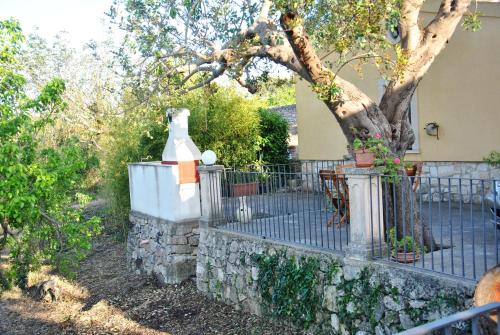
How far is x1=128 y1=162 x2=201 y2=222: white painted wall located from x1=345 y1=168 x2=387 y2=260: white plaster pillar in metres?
4.41

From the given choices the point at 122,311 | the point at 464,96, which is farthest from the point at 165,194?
the point at 464,96

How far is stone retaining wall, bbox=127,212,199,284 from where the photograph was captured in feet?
31.2

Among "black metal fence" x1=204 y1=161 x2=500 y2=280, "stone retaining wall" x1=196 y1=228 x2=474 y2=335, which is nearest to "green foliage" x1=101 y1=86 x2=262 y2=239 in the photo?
"black metal fence" x1=204 y1=161 x2=500 y2=280

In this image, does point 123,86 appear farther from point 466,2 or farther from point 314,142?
point 314,142

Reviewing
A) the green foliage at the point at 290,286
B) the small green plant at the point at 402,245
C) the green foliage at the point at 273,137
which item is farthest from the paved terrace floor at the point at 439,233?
the green foliage at the point at 273,137

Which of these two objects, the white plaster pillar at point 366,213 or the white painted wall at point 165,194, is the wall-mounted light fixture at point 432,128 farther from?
the white plaster pillar at point 366,213

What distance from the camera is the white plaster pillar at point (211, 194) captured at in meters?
8.79

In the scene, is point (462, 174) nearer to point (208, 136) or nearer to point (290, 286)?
point (290, 286)

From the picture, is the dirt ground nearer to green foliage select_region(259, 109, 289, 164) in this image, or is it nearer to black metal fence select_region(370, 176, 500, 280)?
black metal fence select_region(370, 176, 500, 280)

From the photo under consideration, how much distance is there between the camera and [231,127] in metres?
13.3

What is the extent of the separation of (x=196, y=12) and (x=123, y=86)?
1570mm

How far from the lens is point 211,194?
8836 millimetres

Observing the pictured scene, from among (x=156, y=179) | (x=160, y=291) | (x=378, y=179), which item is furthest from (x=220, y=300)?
(x=378, y=179)

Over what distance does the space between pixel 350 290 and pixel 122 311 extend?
15.4 feet
